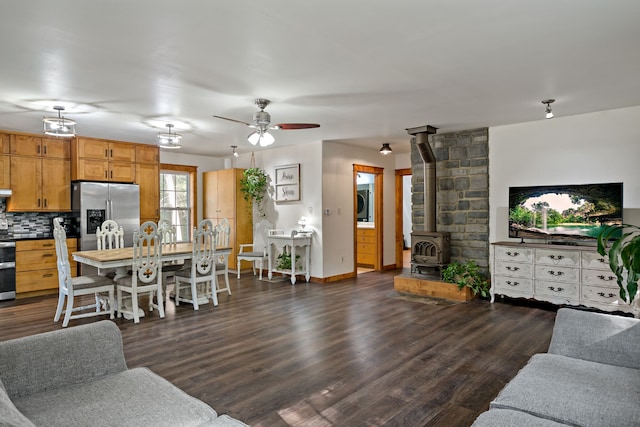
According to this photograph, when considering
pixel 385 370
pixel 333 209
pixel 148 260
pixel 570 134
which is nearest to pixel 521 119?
pixel 570 134

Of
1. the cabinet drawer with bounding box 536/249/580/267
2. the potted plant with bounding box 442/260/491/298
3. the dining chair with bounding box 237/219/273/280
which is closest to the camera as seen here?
the cabinet drawer with bounding box 536/249/580/267

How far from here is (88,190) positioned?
6.18 m

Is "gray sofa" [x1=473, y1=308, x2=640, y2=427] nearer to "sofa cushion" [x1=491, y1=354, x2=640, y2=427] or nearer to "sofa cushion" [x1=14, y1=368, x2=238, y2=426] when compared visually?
"sofa cushion" [x1=491, y1=354, x2=640, y2=427]

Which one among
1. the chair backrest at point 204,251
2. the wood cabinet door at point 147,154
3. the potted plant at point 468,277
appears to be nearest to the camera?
the chair backrest at point 204,251

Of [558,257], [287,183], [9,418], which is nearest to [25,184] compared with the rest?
[287,183]

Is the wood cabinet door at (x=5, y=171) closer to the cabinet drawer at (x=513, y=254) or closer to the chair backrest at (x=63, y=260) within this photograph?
the chair backrest at (x=63, y=260)

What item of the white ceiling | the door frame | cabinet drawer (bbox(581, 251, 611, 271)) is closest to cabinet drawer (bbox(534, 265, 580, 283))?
cabinet drawer (bbox(581, 251, 611, 271))

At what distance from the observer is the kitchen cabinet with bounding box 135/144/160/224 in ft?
22.7

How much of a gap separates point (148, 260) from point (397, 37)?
3504 millimetres

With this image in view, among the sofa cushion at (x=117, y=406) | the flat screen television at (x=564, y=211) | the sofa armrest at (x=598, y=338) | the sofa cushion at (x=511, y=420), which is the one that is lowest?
the sofa cushion at (x=511, y=420)

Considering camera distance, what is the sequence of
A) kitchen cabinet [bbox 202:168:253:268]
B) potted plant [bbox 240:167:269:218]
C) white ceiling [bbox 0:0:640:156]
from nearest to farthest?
white ceiling [bbox 0:0:640:156] → potted plant [bbox 240:167:269:218] → kitchen cabinet [bbox 202:168:253:268]

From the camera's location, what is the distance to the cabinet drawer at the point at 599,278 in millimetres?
4422

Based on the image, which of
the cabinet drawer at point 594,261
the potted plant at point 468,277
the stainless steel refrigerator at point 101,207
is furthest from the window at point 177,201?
the cabinet drawer at point 594,261

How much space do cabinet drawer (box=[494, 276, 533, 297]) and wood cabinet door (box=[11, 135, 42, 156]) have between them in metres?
6.92
